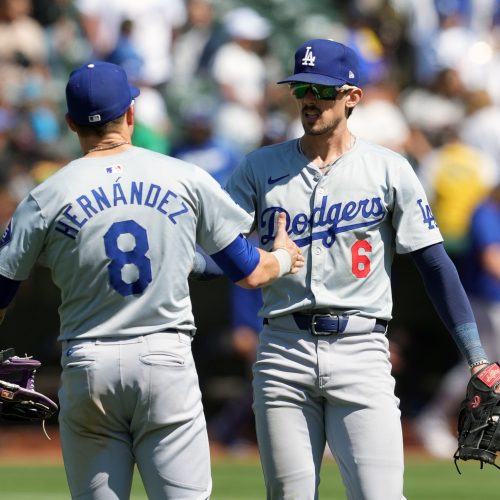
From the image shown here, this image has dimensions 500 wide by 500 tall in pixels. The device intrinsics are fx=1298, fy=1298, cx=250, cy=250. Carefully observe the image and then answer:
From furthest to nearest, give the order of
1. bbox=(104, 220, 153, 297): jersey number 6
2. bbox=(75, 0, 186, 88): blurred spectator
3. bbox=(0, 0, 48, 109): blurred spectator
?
bbox=(75, 0, 186, 88): blurred spectator
bbox=(0, 0, 48, 109): blurred spectator
bbox=(104, 220, 153, 297): jersey number 6

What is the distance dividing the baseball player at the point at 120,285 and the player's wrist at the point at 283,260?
29 centimetres

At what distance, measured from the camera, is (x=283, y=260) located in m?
4.73

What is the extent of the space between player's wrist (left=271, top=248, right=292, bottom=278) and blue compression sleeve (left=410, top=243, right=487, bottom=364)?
1.85 ft

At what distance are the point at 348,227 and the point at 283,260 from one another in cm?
39

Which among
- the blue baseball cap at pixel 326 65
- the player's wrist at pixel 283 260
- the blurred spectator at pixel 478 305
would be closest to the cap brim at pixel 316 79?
the blue baseball cap at pixel 326 65

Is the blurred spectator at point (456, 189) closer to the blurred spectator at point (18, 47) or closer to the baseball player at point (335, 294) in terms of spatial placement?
the blurred spectator at point (18, 47)

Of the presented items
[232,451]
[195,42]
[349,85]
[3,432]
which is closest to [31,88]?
[195,42]

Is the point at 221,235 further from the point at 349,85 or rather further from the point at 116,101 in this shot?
the point at 349,85

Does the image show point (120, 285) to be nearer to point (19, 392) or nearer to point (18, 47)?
point (19, 392)

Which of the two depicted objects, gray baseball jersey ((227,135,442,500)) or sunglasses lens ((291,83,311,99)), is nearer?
gray baseball jersey ((227,135,442,500))

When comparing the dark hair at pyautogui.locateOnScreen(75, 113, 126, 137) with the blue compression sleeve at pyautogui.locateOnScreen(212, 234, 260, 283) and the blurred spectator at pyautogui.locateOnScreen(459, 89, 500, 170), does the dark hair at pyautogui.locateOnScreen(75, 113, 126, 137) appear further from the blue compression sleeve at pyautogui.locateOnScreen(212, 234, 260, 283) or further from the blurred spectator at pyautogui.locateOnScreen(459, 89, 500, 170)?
the blurred spectator at pyautogui.locateOnScreen(459, 89, 500, 170)

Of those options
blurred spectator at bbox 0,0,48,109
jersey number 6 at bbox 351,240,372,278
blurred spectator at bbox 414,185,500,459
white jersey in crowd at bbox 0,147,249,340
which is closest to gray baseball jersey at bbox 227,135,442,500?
jersey number 6 at bbox 351,240,372,278

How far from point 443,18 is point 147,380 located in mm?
10669

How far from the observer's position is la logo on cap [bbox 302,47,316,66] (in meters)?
5.09
